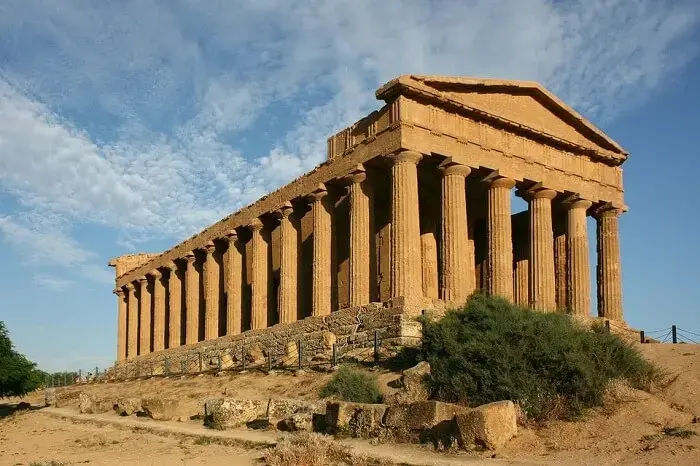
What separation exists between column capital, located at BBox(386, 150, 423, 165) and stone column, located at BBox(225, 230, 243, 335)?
47.3 feet

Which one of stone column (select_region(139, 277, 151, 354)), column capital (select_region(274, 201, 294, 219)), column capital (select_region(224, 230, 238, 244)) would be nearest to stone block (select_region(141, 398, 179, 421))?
column capital (select_region(274, 201, 294, 219))

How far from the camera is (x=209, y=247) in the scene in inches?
1626

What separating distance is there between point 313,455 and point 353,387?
604 cm

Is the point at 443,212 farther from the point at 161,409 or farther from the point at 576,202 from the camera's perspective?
the point at 161,409

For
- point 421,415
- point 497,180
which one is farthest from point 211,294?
point 421,415

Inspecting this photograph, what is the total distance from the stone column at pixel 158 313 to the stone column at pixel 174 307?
1.27m

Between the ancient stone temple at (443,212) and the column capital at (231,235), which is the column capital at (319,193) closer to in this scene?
the ancient stone temple at (443,212)

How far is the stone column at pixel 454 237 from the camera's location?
26.5 metres

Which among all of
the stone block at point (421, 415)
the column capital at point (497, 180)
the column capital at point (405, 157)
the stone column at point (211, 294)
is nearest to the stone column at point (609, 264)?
the column capital at point (497, 180)

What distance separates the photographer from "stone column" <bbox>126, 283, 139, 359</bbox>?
51.9 meters

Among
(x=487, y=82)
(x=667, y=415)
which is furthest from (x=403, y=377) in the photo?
(x=487, y=82)

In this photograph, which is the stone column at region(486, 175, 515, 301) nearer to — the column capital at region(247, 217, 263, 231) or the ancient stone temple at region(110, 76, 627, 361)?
the ancient stone temple at region(110, 76, 627, 361)

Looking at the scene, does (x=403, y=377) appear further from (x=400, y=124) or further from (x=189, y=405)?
(x=400, y=124)

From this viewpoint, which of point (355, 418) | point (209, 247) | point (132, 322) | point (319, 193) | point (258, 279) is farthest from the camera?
point (132, 322)
